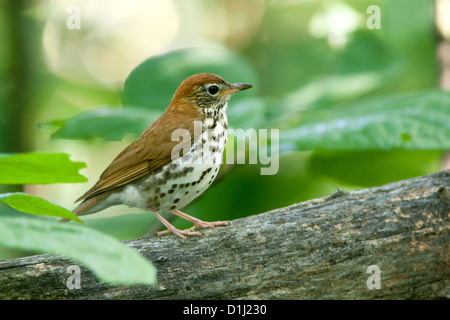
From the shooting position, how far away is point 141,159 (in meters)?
3.33

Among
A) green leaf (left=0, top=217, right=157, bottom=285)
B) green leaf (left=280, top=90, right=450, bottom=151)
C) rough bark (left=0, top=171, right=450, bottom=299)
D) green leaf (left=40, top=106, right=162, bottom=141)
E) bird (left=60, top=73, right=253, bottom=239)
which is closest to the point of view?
green leaf (left=0, top=217, right=157, bottom=285)

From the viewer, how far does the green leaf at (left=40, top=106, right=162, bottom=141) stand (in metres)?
3.14

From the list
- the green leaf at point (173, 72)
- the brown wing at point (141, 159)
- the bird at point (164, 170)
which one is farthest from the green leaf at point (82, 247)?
the green leaf at point (173, 72)

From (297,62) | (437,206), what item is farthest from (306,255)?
(297,62)

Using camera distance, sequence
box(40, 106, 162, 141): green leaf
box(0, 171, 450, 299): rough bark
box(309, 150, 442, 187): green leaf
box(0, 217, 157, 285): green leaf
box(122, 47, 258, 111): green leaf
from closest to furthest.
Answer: box(0, 217, 157, 285): green leaf, box(0, 171, 450, 299): rough bark, box(40, 106, 162, 141): green leaf, box(309, 150, 442, 187): green leaf, box(122, 47, 258, 111): green leaf

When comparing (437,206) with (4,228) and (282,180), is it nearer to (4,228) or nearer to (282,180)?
(282,180)

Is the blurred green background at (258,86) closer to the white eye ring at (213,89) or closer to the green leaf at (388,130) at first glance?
the green leaf at (388,130)

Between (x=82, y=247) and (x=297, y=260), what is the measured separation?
1.89 meters

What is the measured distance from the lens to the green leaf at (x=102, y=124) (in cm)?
314

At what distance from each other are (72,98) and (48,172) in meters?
5.46

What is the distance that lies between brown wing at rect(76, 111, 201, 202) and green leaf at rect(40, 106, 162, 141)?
11 cm

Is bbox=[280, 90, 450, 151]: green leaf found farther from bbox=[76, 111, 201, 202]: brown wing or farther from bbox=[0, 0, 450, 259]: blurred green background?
bbox=[76, 111, 201, 202]: brown wing

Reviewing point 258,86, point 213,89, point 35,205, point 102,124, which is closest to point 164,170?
point 102,124

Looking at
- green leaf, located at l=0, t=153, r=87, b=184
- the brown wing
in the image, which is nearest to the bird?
the brown wing
